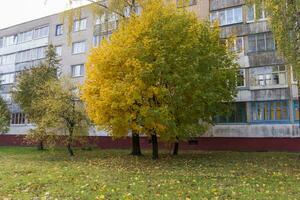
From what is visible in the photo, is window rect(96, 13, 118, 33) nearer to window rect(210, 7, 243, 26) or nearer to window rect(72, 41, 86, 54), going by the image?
window rect(210, 7, 243, 26)

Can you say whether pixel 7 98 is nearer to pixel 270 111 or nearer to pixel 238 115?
pixel 238 115

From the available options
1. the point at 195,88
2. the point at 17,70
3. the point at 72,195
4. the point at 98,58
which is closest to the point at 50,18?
the point at 17,70

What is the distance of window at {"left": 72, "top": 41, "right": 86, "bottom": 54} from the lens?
38.6m

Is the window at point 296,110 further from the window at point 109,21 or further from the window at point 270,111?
the window at point 109,21

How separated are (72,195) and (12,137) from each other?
3691 cm

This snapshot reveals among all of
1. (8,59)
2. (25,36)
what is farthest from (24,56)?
(8,59)

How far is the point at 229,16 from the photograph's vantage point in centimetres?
2936

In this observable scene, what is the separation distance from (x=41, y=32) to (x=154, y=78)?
104ft

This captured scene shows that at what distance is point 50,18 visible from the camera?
42.9 meters

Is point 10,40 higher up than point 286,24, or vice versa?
point 10,40

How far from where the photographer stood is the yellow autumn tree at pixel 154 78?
16812mm

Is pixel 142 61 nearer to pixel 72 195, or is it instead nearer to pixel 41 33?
pixel 72 195

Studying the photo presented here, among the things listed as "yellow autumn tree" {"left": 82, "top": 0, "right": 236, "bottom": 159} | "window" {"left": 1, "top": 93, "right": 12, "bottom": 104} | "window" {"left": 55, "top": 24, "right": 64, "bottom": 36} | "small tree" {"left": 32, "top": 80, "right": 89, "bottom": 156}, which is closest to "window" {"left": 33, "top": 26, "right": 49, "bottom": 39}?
"window" {"left": 55, "top": 24, "right": 64, "bottom": 36}

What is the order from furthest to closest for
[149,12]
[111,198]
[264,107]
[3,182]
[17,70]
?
[17,70], [264,107], [149,12], [3,182], [111,198]
